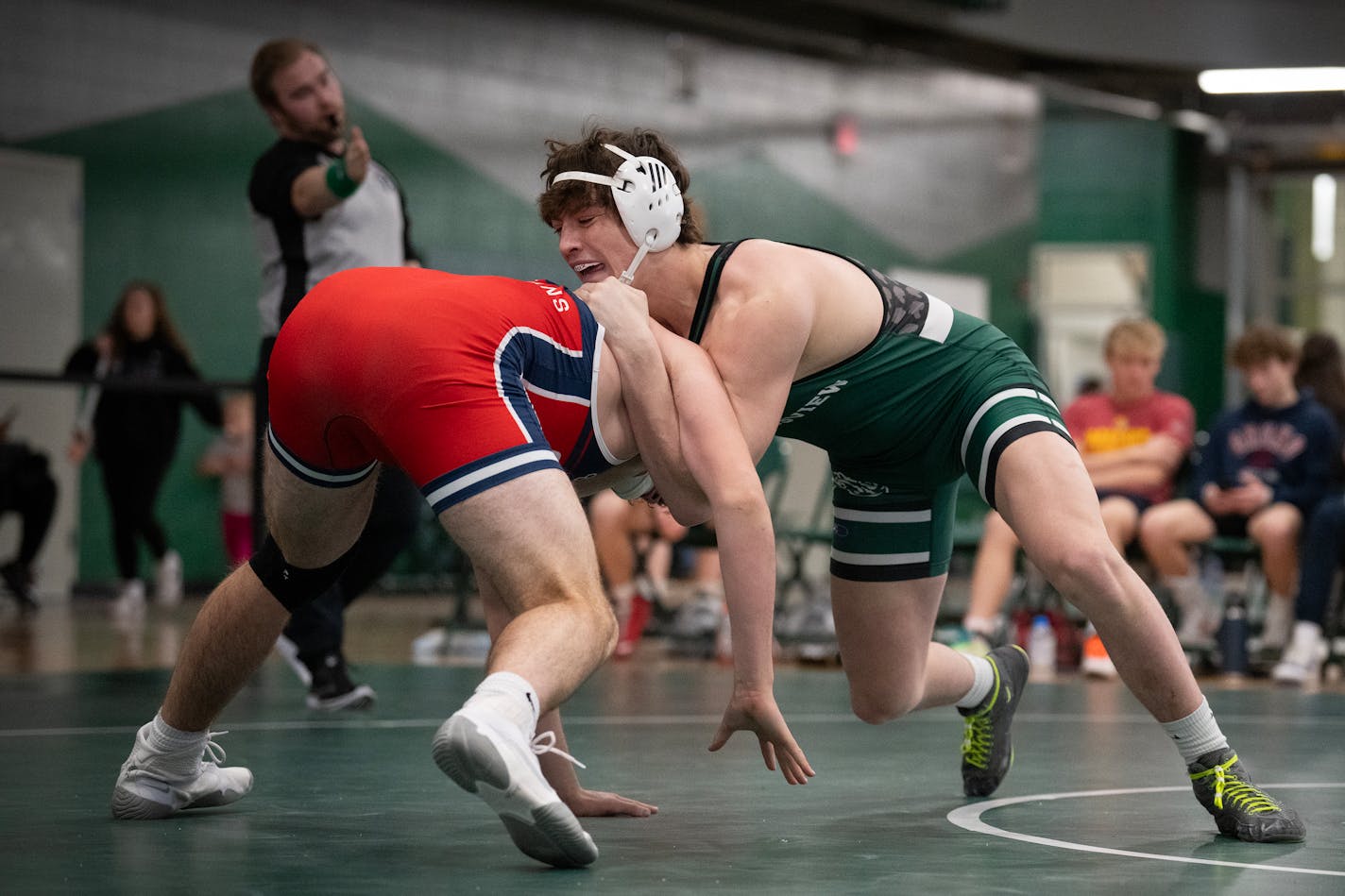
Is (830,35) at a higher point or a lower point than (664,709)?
higher

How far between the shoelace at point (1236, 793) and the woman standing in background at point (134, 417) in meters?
6.91

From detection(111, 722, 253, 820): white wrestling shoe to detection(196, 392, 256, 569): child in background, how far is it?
24.3ft

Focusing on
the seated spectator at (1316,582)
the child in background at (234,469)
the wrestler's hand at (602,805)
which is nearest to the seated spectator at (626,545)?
the seated spectator at (1316,582)

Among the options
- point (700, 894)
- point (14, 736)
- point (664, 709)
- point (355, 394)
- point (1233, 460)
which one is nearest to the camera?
point (700, 894)

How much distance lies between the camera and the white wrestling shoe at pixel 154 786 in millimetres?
2846

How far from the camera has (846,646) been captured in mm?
3232

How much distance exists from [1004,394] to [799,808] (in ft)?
2.53

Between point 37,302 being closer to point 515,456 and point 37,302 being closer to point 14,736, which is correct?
point 14,736

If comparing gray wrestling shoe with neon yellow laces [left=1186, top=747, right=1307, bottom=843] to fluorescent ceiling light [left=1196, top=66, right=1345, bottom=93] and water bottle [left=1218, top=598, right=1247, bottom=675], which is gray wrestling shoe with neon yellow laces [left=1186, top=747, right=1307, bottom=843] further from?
fluorescent ceiling light [left=1196, top=66, right=1345, bottom=93]

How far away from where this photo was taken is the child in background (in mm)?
10234

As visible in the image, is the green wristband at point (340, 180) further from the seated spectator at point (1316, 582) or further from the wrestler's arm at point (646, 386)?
the seated spectator at point (1316, 582)

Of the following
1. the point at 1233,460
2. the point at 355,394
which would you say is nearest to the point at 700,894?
the point at 355,394

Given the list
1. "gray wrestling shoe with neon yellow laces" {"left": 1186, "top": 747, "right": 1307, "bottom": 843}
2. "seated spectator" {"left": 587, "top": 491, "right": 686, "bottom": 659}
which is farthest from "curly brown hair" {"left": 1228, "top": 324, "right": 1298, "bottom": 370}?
"gray wrestling shoe with neon yellow laces" {"left": 1186, "top": 747, "right": 1307, "bottom": 843}

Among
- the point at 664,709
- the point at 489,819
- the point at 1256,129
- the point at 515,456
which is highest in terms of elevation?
the point at 1256,129
